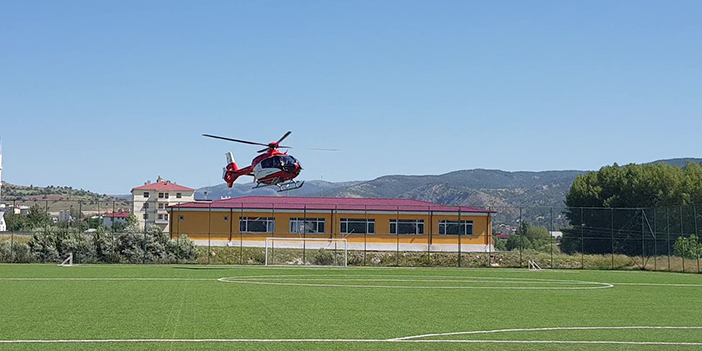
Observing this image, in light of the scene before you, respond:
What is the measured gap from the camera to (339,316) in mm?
16953

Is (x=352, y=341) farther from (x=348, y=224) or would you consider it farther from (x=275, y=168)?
(x=348, y=224)

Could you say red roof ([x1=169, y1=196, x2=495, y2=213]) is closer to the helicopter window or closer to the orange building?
the orange building

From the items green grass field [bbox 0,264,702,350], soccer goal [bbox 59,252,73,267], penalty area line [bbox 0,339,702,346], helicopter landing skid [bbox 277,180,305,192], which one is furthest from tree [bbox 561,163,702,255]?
penalty area line [bbox 0,339,702,346]

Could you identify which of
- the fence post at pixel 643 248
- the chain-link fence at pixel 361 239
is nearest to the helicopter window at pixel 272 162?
the chain-link fence at pixel 361 239

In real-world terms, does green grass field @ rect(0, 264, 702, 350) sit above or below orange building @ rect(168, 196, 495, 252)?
below

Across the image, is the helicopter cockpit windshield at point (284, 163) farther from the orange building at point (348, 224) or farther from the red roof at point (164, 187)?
the red roof at point (164, 187)

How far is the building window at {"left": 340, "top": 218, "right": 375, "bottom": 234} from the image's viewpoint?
62.9 m

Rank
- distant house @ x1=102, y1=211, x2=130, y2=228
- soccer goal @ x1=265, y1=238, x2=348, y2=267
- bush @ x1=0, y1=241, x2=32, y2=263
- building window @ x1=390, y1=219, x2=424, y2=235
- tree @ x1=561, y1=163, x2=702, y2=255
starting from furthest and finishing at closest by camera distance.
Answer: building window @ x1=390, y1=219, x2=424, y2=235, tree @ x1=561, y1=163, x2=702, y2=255, distant house @ x1=102, y1=211, x2=130, y2=228, soccer goal @ x1=265, y1=238, x2=348, y2=267, bush @ x1=0, y1=241, x2=32, y2=263

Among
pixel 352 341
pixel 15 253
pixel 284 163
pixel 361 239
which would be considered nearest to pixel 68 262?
pixel 15 253

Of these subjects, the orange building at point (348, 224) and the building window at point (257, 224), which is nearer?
the orange building at point (348, 224)

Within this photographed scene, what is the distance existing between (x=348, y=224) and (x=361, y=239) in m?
1.62

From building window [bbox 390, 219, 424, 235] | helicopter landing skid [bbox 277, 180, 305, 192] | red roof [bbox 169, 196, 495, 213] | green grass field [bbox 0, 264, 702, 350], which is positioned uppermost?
helicopter landing skid [bbox 277, 180, 305, 192]

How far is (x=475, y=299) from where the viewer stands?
864 inches

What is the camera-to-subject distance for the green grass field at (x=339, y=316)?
12984mm
